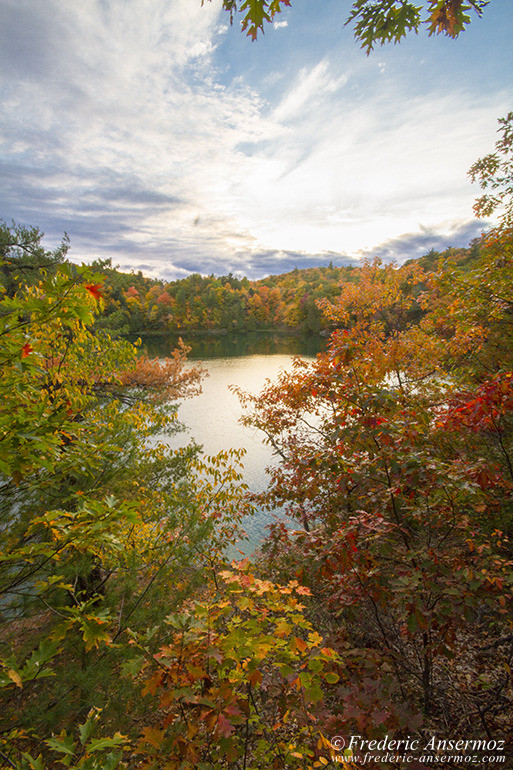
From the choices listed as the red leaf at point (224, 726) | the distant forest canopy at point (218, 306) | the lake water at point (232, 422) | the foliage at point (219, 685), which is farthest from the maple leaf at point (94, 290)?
the distant forest canopy at point (218, 306)

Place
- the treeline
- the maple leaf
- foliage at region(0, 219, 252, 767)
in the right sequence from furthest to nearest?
the maple leaf
foliage at region(0, 219, 252, 767)
the treeline

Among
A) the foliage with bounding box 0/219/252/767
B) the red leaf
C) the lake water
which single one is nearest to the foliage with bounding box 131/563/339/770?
the red leaf

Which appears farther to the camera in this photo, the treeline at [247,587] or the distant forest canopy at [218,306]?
the distant forest canopy at [218,306]

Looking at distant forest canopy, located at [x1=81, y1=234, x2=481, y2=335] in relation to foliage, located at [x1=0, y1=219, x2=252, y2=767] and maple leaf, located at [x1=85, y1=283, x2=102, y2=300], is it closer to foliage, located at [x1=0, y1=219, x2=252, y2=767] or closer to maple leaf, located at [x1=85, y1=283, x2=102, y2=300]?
foliage, located at [x1=0, y1=219, x2=252, y2=767]

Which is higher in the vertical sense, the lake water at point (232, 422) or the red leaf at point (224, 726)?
the red leaf at point (224, 726)

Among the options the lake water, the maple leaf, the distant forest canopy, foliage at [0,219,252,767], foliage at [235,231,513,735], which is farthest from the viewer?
the distant forest canopy

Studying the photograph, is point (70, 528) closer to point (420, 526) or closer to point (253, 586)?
point (253, 586)

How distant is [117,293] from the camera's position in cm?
4388

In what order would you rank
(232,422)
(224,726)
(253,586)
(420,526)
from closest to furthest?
(224,726) → (253,586) → (420,526) → (232,422)

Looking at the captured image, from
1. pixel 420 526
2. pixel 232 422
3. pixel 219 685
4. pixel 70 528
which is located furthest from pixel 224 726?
pixel 232 422

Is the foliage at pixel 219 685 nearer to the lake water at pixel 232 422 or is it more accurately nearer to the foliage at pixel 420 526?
the foliage at pixel 420 526

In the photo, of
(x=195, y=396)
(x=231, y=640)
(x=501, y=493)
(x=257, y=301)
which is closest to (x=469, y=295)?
(x=501, y=493)

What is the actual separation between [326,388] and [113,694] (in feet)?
12.9

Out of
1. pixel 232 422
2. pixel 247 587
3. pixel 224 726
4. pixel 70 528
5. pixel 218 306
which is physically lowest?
pixel 232 422
